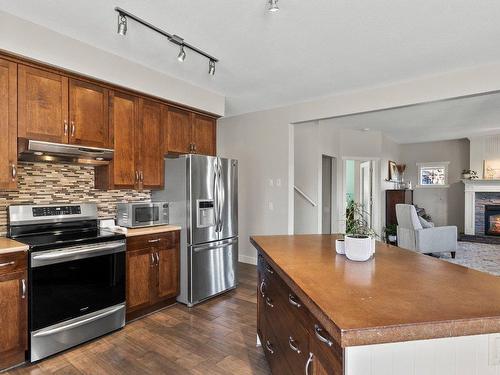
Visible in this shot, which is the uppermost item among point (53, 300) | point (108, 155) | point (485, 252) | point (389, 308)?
point (108, 155)

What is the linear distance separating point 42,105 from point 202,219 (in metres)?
1.78

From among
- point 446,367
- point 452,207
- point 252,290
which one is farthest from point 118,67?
point 452,207

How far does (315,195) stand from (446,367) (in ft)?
14.3

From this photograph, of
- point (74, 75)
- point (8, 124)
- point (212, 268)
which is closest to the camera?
point (8, 124)

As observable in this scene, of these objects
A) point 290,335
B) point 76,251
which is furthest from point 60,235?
point 290,335

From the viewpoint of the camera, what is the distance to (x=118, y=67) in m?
2.88

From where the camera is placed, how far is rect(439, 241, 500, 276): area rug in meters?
4.96

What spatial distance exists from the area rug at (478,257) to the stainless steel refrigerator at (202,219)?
163 inches

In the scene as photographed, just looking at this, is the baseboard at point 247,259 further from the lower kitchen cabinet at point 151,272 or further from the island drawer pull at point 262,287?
the island drawer pull at point 262,287

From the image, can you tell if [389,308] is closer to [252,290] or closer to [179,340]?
[179,340]

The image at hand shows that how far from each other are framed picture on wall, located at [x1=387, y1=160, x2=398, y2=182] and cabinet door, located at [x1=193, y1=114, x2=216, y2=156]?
546 centimetres

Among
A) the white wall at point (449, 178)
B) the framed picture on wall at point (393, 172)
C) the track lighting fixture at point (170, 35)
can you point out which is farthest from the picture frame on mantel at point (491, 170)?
the track lighting fixture at point (170, 35)

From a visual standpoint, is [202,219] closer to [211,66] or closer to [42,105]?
[211,66]

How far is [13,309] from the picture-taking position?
2094 millimetres
